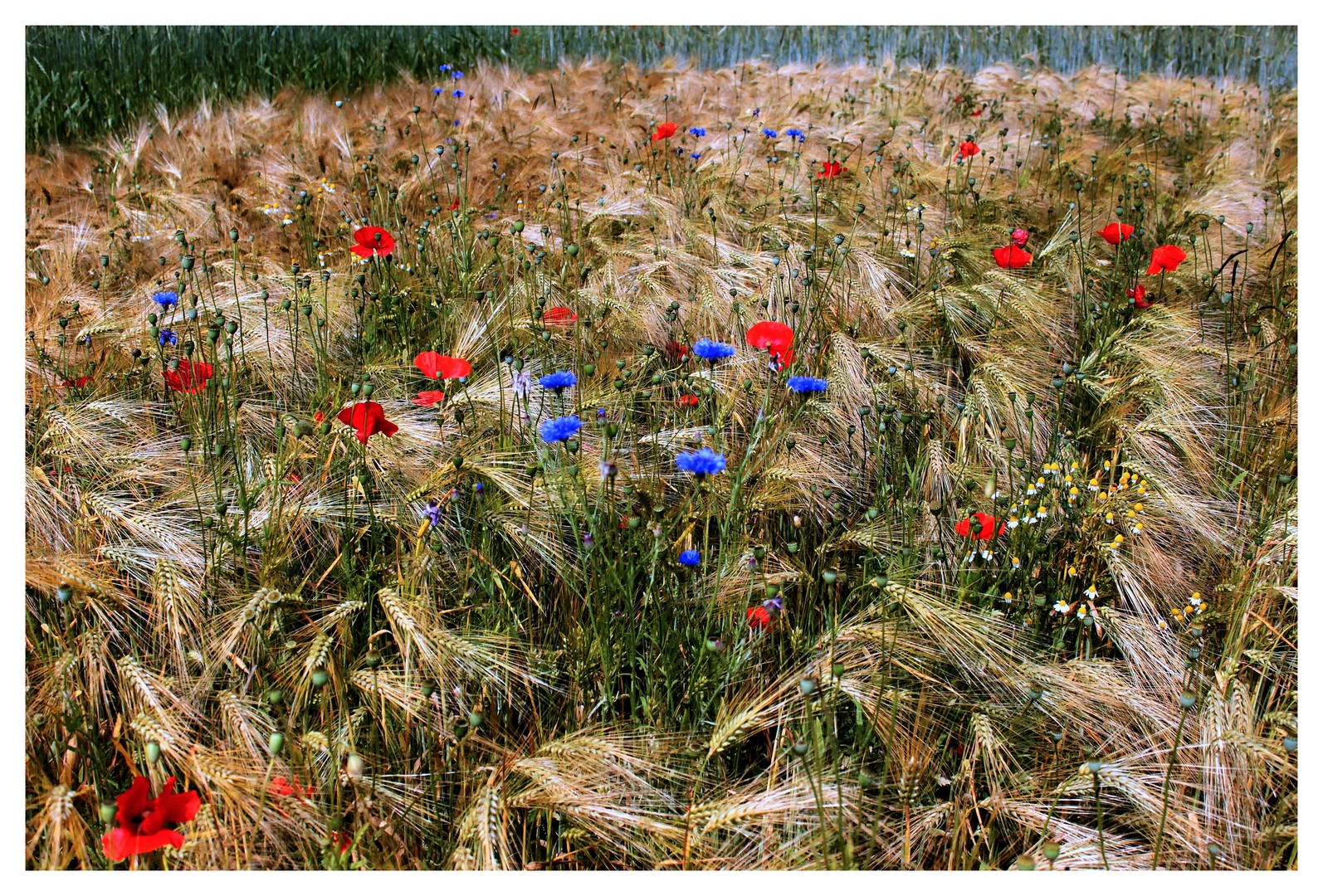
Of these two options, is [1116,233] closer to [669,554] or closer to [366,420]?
[669,554]

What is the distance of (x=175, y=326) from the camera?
2.14 m

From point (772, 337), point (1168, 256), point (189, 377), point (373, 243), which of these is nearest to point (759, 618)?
point (772, 337)

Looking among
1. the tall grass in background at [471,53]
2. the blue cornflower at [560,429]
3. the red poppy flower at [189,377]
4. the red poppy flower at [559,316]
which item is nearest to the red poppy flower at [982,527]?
the blue cornflower at [560,429]

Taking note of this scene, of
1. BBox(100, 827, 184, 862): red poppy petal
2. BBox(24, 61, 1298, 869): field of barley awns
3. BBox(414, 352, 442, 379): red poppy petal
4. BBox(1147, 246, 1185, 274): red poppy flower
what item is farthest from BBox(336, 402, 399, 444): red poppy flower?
Answer: BBox(1147, 246, 1185, 274): red poppy flower

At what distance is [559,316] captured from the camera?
212 cm

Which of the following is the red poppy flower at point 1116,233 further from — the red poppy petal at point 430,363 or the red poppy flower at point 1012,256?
the red poppy petal at point 430,363

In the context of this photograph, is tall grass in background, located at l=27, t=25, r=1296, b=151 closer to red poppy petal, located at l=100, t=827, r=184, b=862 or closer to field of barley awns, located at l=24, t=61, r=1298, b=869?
field of barley awns, located at l=24, t=61, r=1298, b=869

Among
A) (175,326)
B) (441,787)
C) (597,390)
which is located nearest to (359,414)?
(597,390)

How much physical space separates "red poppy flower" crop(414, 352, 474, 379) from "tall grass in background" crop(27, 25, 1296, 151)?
9.34 ft

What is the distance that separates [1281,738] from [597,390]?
130 centimetres

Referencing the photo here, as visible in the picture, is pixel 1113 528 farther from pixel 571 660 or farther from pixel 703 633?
pixel 571 660

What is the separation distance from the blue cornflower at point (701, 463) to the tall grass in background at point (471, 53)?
A: 350 centimetres

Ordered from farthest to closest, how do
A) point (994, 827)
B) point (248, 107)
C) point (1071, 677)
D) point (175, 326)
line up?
point (248, 107), point (175, 326), point (1071, 677), point (994, 827)

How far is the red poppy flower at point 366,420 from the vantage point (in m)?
1.52
